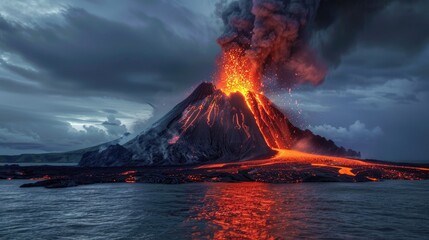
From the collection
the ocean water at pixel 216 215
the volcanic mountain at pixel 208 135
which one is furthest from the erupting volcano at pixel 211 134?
the ocean water at pixel 216 215

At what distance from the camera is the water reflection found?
1351 inches

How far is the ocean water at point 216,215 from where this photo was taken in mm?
34438

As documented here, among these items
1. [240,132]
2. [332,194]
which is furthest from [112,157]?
[332,194]

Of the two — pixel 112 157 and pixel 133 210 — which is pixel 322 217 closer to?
pixel 133 210

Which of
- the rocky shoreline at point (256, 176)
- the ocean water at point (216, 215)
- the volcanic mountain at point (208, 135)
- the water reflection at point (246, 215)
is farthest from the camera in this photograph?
the volcanic mountain at point (208, 135)

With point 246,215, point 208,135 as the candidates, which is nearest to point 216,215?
point 246,215

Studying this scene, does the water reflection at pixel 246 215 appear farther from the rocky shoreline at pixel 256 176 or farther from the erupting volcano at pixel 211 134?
the erupting volcano at pixel 211 134

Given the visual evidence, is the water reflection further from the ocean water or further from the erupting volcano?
the erupting volcano

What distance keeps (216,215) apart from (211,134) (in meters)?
107

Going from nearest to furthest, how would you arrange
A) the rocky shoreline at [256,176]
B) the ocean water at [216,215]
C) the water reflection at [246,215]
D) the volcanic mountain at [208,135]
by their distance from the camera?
the water reflection at [246,215] < the ocean water at [216,215] < the rocky shoreline at [256,176] < the volcanic mountain at [208,135]

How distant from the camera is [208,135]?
486 ft

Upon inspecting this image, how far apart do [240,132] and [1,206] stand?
105 metres

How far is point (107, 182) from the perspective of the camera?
88125 mm

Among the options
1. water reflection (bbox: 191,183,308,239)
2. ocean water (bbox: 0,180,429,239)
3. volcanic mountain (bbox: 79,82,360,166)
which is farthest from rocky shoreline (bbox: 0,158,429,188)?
volcanic mountain (bbox: 79,82,360,166)
